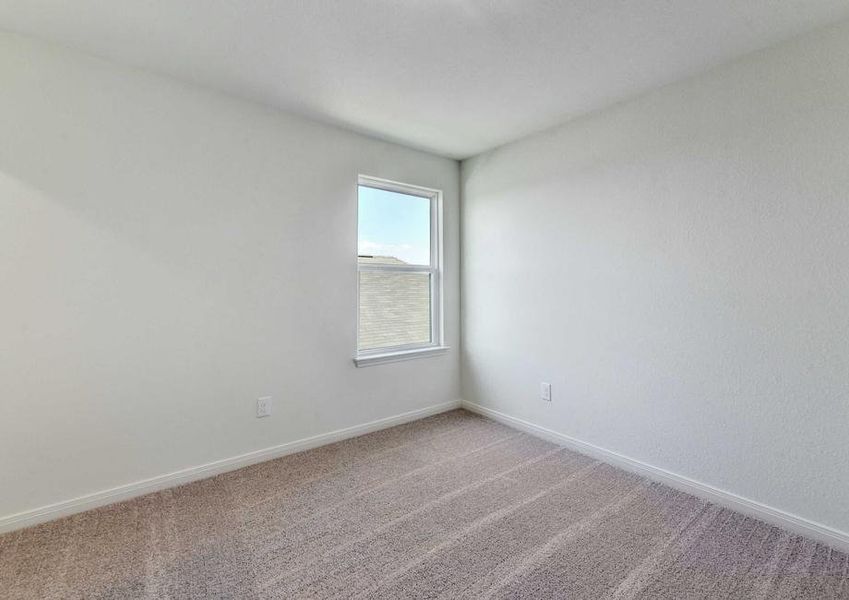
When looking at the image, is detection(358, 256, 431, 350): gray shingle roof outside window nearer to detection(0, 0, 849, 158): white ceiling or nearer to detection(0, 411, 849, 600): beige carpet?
detection(0, 411, 849, 600): beige carpet

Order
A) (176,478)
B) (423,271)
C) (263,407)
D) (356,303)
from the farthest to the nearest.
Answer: (423,271) → (356,303) → (263,407) → (176,478)

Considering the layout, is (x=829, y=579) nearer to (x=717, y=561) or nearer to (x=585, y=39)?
(x=717, y=561)

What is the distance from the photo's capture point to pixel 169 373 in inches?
84.6

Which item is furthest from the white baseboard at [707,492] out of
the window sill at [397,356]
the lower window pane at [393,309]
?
the lower window pane at [393,309]

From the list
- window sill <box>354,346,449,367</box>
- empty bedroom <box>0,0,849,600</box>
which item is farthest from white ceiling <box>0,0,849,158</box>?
window sill <box>354,346,449,367</box>

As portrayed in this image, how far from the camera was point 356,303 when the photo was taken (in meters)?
2.87

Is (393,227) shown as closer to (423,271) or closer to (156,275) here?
(423,271)

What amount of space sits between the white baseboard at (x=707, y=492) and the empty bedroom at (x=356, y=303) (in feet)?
0.05

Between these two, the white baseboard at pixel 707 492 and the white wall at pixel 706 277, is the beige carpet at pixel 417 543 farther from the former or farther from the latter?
the white wall at pixel 706 277

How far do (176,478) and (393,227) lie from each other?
2191 mm

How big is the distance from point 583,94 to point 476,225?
1.30m

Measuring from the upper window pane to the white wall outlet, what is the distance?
118 centimetres

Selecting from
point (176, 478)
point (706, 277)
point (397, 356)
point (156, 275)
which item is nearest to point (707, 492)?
point (706, 277)

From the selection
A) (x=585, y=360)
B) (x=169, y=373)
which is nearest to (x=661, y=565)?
(x=585, y=360)
